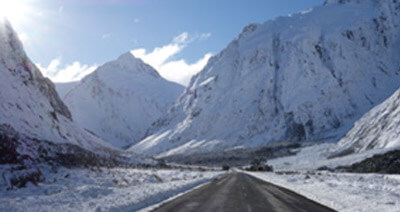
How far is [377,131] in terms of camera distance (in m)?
70.9

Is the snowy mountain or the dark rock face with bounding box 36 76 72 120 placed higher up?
the dark rock face with bounding box 36 76 72 120

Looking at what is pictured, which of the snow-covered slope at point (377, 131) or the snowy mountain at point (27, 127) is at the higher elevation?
the snowy mountain at point (27, 127)

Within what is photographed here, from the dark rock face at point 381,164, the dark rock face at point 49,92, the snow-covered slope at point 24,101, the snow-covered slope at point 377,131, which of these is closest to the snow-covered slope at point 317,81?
the snow-covered slope at point 377,131

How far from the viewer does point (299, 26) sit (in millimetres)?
196375

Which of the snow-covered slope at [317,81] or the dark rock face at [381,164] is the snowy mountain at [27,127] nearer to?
the dark rock face at [381,164]

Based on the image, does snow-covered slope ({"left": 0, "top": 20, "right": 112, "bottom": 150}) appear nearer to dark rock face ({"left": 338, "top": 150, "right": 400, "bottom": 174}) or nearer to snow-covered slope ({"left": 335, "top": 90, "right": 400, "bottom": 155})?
dark rock face ({"left": 338, "top": 150, "right": 400, "bottom": 174})

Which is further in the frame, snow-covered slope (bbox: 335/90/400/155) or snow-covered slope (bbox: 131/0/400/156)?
snow-covered slope (bbox: 131/0/400/156)

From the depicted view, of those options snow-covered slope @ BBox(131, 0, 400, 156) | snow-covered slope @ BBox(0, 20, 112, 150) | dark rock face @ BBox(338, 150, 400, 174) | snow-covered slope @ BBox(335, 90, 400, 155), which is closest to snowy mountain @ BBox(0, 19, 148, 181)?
snow-covered slope @ BBox(0, 20, 112, 150)

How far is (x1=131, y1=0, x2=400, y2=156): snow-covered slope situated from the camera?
154250 millimetres

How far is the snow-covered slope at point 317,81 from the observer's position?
154 meters

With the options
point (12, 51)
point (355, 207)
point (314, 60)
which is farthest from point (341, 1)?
point (355, 207)

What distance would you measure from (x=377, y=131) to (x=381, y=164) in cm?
2496

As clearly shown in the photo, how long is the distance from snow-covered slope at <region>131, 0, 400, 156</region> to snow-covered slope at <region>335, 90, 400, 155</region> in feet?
191

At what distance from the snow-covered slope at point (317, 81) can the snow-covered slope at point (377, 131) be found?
5826 centimetres
